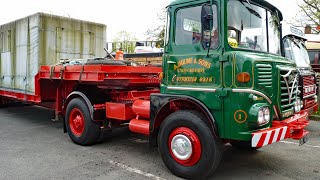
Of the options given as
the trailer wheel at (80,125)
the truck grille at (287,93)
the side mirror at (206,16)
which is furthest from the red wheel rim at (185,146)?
the trailer wheel at (80,125)

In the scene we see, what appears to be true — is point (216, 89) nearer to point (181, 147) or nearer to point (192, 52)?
point (192, 52)

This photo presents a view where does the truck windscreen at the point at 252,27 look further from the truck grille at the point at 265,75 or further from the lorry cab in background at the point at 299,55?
the lorry cab in background at the point at 299,55

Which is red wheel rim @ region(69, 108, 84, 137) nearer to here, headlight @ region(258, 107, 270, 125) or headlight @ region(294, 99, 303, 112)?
headlight @ region(258, 107, 270, 125)

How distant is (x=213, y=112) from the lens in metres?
4.22

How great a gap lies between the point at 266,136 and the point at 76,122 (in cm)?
390

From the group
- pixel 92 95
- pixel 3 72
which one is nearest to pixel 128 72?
pixel 92 95

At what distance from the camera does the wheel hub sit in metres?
4.36

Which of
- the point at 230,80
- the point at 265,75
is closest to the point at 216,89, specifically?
the point at 230,80

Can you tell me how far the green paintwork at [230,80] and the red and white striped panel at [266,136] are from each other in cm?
9

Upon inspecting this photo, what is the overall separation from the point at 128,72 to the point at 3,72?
5.64 meters

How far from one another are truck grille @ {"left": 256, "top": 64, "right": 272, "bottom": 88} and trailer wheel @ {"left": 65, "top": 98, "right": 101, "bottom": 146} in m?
3.41

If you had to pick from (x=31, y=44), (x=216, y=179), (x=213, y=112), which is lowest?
(x=216, y=179)

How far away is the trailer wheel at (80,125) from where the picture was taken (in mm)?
6113

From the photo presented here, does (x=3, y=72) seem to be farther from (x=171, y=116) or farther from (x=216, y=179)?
(x=216, y=179)
